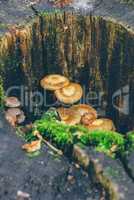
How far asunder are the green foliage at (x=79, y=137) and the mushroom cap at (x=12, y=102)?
74.6 inches

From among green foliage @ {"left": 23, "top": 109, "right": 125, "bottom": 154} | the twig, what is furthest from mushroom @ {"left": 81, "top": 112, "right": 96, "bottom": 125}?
the twig

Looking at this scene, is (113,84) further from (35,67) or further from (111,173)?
(111,173)

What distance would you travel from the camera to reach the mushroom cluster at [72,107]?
7133 mm

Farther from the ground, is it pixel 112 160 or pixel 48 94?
pixel 112 160

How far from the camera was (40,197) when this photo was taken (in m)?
4.44

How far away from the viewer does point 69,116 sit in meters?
7.18

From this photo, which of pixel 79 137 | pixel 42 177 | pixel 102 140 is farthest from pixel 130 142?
pixel 42 177

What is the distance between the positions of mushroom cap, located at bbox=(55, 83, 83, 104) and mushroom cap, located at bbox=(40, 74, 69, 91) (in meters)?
0.10

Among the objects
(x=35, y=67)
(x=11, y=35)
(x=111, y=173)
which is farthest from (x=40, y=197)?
(x=35, y=67)

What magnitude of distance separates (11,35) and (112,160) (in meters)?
2.59

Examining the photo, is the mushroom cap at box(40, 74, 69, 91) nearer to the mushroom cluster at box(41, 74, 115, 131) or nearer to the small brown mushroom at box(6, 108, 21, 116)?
the mushroom cluster at box(41, 74, 115, 131)

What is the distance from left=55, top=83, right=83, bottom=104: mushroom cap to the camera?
727cm

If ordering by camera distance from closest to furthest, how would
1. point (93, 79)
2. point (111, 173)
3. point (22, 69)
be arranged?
point (111, 173) < point (22, 69) < point (93, 79)

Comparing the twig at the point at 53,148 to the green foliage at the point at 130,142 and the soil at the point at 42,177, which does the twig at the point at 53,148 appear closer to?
the soil at the point at 42,177
